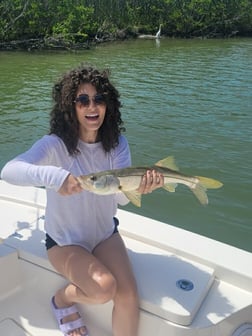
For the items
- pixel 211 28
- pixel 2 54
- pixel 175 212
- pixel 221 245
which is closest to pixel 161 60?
pixel 2 54

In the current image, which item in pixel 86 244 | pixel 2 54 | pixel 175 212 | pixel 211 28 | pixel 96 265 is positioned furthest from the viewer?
pixel 211 28

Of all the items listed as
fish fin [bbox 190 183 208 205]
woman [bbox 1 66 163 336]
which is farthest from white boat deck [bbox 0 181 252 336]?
fish fin [bbox 190 183 208 205]

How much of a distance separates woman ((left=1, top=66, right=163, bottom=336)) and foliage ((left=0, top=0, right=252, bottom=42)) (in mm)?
32317

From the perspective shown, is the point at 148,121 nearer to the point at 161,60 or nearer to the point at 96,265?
the point at 96,265

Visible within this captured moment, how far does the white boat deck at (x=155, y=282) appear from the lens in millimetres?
2193

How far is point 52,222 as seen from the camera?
98.6 inches

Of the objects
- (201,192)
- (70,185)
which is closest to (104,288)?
(70,185)

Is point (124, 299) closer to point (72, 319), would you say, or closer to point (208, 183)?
point (72, 319)

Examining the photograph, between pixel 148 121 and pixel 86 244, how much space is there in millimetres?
8788

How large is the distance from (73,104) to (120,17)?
47344 mm

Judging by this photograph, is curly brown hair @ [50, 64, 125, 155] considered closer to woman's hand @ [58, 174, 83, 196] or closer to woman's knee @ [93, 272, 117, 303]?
woman's hand @ [58, 174, 83, 196]

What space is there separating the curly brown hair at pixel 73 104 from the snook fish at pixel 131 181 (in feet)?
1.51

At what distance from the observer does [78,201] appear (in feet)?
8.10

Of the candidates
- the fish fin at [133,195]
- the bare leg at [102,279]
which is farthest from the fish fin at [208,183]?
the bare leg at [102,279]
